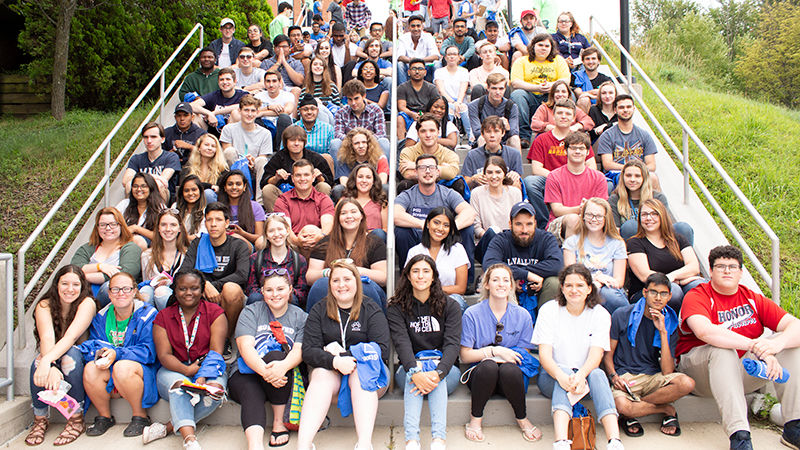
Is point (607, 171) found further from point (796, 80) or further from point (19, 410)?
point (796, 80)

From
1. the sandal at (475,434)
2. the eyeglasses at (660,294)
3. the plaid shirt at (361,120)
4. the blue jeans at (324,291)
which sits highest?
the plaid shirt at (361,120)

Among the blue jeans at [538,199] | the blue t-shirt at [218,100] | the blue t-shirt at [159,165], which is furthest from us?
the blue t-shirt at [218,100]

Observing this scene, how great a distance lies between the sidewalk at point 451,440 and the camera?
4270 millimetres

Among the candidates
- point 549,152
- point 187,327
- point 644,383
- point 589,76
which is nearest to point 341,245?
point 187,327

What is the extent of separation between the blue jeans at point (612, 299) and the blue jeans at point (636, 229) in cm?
84

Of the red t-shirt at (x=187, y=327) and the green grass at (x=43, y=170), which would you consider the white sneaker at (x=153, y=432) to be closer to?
the red t-shirt at (x=187, y=327)

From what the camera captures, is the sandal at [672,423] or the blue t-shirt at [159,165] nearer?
the sandal at [672,423]

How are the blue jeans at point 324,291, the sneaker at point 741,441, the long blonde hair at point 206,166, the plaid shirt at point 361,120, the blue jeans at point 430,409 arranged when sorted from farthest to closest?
the plaid shirt at point 361,120 → the long blonde hair at point 206,166 → the blue jeans at point 324,291 → the blue jeans at point 430,409 → the sneaker at point 741,441

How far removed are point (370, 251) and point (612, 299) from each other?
1.95m

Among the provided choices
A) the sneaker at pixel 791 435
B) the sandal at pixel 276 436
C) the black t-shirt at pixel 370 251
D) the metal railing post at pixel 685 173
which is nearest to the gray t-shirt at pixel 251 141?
the black t-shirt at pixel 370 251

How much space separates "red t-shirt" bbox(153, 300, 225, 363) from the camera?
4.69 m

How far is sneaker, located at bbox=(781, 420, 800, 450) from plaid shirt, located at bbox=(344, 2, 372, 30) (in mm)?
10956

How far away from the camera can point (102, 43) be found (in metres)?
11.4

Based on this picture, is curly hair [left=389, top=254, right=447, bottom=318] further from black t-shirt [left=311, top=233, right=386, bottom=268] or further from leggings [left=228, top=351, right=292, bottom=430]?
leggings [left=228, top=351, right=292, bottom=430]
